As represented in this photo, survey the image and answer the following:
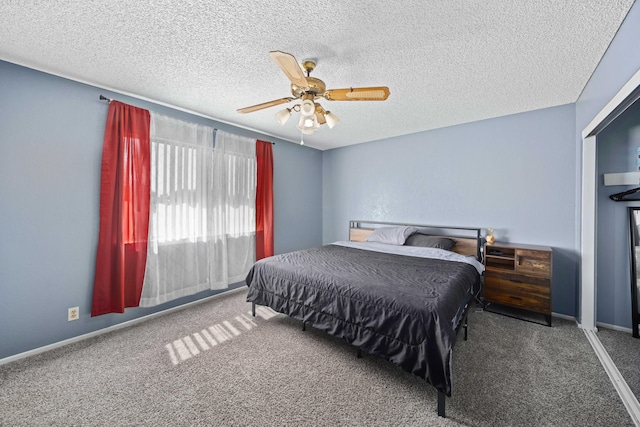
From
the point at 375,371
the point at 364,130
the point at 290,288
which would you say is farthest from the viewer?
the point at 364,130

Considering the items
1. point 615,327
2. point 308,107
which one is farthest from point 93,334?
point 615,327

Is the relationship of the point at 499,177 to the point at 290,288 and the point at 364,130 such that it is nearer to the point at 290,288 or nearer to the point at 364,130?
the point at 364,130

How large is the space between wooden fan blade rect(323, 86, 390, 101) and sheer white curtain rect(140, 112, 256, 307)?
2057 millimetres

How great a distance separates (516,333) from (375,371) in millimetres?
1672

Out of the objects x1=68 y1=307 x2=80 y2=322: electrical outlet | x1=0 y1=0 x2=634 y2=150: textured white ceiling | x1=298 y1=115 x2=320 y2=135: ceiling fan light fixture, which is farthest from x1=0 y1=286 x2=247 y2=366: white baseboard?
x1=298 y1=115 x2=320 y2=135: ceiling fan light fixture

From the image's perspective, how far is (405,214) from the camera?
13.7 ft

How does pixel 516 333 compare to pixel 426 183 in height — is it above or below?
below

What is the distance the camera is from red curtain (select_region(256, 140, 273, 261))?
393cm

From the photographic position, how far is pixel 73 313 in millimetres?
2377

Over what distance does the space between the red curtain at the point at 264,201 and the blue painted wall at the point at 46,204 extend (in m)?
1.76

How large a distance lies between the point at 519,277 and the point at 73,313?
4.73 metres

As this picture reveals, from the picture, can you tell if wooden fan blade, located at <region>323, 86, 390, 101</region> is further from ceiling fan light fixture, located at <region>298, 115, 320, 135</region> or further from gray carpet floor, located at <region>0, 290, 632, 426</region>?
gray carpet floor, located at <region>0, 290, 632, 426</region>

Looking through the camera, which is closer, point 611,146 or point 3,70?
point 3,70

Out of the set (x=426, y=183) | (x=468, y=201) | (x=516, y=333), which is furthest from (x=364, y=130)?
(x=516, y=333)
